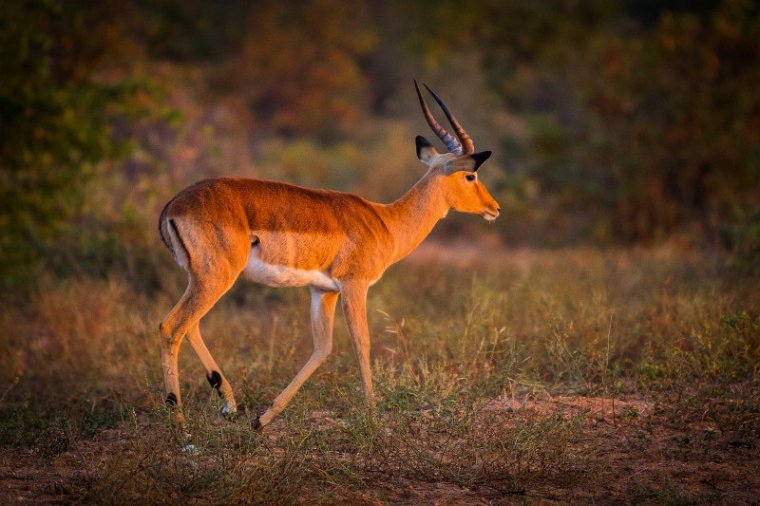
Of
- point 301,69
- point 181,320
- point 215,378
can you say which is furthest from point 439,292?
point 301,69

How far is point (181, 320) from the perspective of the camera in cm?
571

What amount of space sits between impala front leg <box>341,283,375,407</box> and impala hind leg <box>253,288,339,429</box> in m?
0.18

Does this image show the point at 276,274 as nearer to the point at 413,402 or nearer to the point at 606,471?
the point at 413,402

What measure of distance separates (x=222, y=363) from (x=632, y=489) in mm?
3325

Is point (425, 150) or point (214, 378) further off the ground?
point (425, 150)

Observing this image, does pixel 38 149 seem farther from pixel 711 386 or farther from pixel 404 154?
pixel 404 154

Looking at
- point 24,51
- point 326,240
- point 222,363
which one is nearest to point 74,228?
point 24,51

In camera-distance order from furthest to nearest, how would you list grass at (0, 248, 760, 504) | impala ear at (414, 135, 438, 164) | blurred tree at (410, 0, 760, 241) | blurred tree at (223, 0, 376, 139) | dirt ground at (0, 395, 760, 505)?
blurred tree at (223, 0, 376, 139) < blurred tree at (410, 0, 760, 241) < impala ear at (414, 135, 438, 164) < grass at (0, 248, 760, 504) < dirt ground at (0, 395, 760, 505)

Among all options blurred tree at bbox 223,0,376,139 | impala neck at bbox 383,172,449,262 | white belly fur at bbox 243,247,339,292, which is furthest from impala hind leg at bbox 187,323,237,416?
blurred tree at bbox 223,0,376,139

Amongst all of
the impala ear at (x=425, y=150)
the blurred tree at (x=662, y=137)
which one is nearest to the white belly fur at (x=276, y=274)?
the impala ear at (x=425, y=150)

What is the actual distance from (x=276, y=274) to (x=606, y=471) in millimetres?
2335

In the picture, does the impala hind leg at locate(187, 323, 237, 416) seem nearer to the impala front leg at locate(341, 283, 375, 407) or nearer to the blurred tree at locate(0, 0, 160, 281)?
the impala front leg at locate(341, 283, 375, 407)

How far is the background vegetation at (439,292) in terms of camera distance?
204 inches

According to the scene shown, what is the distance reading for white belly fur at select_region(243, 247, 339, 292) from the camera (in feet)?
19.5
